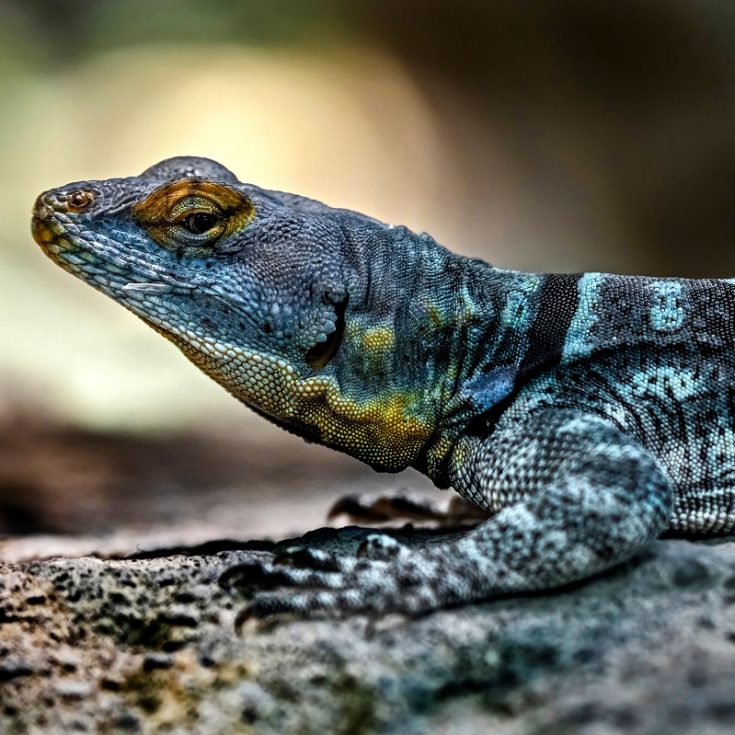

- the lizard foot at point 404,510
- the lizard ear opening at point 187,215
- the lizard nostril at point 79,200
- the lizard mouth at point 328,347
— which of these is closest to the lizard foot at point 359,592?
the lizard mouth at point 328,347

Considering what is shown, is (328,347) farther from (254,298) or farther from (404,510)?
(404,510)

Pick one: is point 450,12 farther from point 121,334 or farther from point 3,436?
point 3,436

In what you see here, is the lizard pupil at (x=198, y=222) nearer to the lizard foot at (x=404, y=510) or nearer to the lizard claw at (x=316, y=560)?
the lizard claw at (x=316, y=560)

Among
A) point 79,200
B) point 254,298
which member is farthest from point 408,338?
point 79,200

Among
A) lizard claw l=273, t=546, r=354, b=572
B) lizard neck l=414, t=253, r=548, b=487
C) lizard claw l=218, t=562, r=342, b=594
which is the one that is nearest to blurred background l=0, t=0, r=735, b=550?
lizard neck l=414, t=253, r=548, b=487

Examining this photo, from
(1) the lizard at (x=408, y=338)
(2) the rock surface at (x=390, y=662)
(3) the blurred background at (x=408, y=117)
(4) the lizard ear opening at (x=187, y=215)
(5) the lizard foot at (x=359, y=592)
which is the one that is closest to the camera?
(2) the rock surface at (x=390, y=662)

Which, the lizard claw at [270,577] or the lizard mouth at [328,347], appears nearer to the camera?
the lizard claw at [270,577]

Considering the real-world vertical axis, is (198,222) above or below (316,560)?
above

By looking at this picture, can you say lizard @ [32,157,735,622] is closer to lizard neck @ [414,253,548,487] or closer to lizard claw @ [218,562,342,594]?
lizard neck @ [414,253,548,487]
